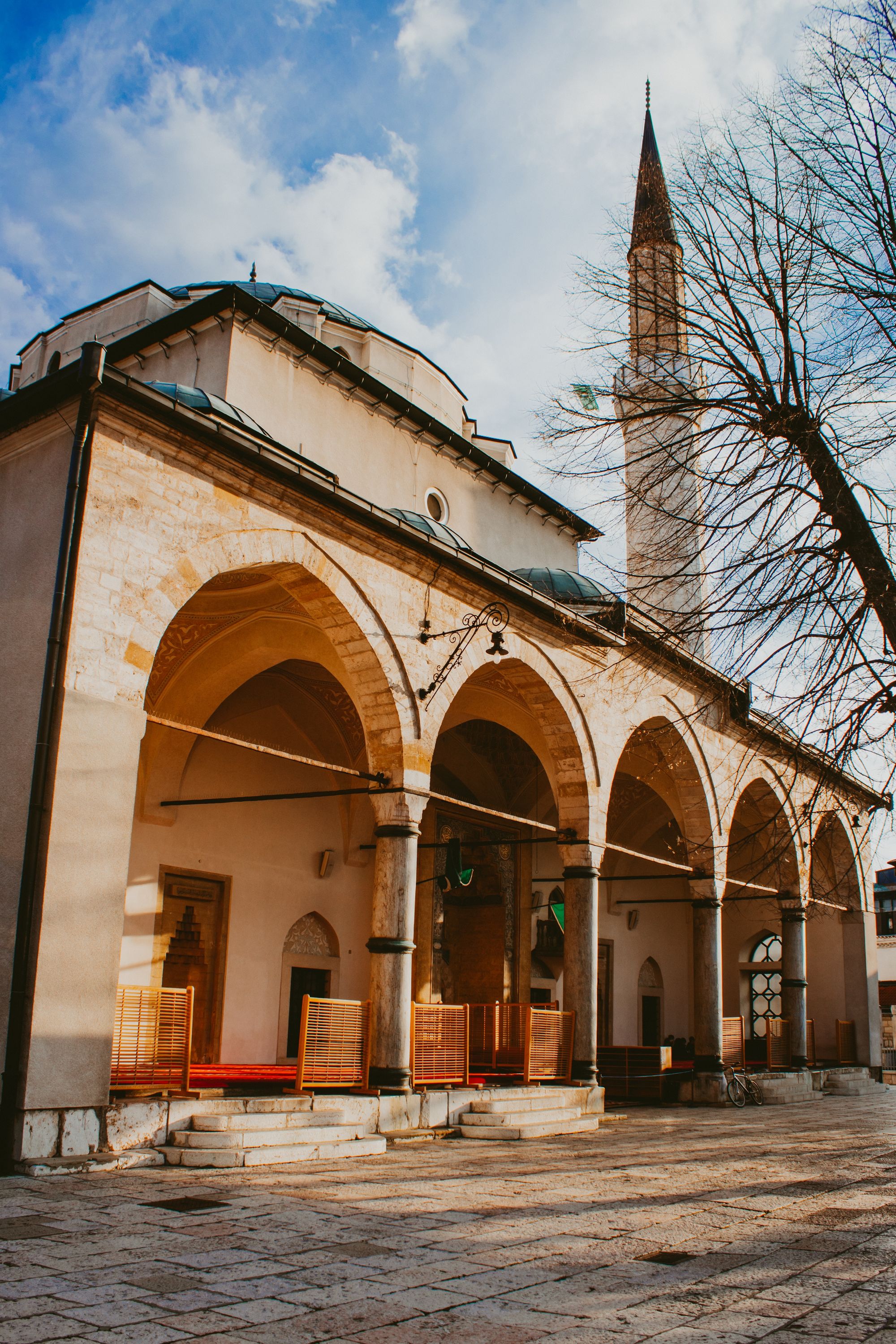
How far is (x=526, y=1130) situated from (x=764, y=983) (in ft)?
46.0

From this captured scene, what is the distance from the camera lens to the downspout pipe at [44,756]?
604cm

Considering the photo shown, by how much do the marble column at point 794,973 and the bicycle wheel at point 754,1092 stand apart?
2.24 m

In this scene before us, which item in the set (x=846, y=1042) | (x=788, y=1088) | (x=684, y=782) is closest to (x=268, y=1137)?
(x=684, y=782)

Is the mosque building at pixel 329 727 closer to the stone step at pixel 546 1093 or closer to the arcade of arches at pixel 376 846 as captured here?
the arcade of arches at pixel 376 846

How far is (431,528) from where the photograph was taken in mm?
10484

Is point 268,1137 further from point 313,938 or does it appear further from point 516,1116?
point 313,938

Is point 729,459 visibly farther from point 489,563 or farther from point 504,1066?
point 504,1066

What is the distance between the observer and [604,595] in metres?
12.1

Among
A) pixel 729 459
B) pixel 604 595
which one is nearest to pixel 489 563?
pixel 604 595

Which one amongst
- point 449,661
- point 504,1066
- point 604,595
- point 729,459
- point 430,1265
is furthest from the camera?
point 604,595

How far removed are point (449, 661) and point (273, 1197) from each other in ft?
16.1

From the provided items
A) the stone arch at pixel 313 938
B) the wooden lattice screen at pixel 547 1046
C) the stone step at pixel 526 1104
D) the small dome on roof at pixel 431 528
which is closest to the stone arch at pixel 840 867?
the wooden lattice screen at pixel 547 1046

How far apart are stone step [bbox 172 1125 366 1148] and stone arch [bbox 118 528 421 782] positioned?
278cm

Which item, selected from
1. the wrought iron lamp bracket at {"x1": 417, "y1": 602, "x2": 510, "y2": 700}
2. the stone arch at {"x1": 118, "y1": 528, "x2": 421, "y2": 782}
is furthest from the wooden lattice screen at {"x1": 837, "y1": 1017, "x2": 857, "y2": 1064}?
the stone arch at {"x1": 118, "y1": 528, "x2": 421, "y2": 782}
